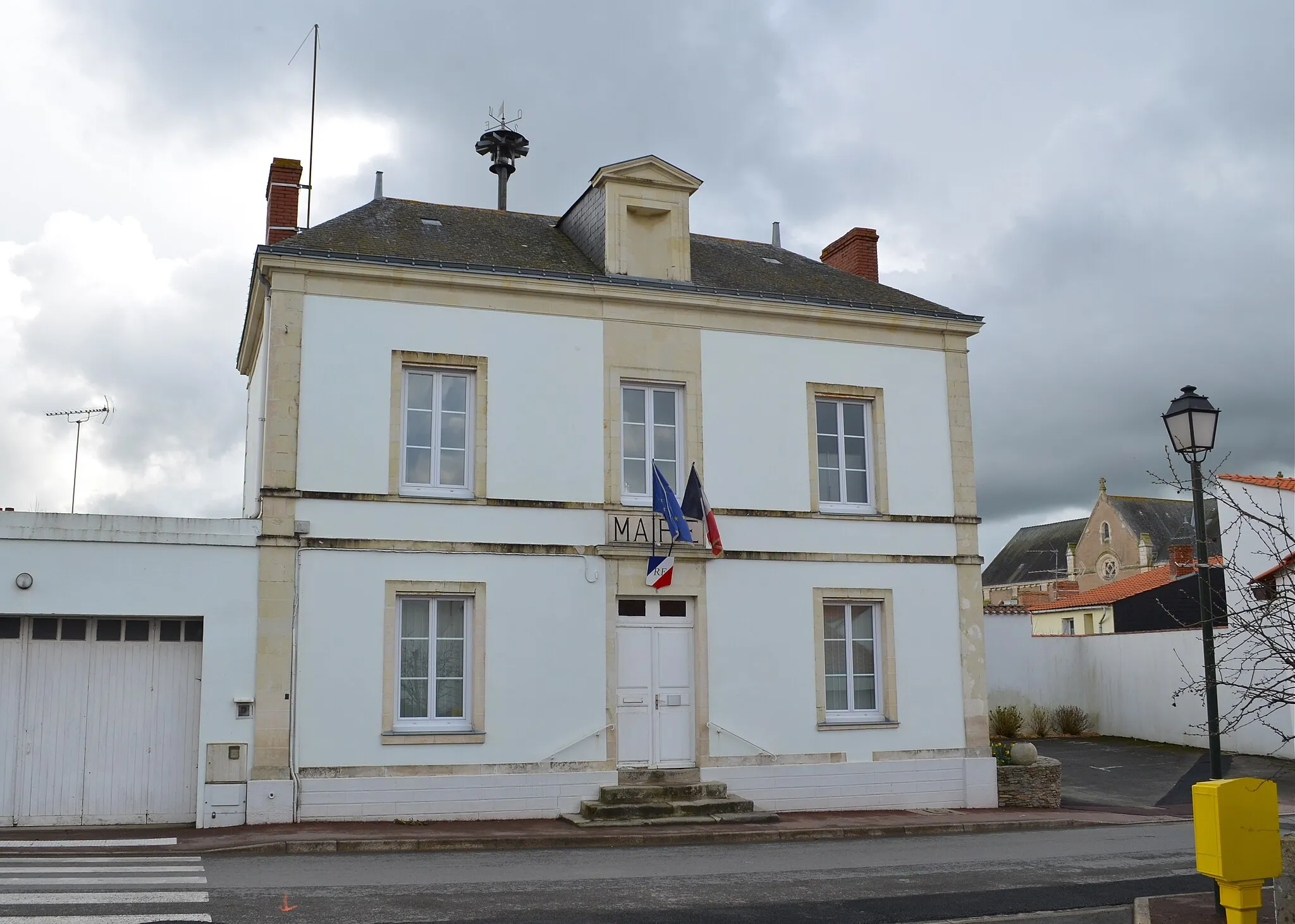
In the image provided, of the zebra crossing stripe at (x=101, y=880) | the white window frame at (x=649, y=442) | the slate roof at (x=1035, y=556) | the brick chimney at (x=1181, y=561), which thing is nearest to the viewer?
the zebra crossing stripe at (x=101, y=880)

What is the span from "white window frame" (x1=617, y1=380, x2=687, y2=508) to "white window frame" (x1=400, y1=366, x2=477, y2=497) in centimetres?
183

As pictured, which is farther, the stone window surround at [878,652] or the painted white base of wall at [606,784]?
the stone window surround at [878,652]

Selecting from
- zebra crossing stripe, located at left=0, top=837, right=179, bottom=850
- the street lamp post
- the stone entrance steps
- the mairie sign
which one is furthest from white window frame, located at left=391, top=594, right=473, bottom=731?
the street lamp post

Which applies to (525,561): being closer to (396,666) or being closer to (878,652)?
(396,666)

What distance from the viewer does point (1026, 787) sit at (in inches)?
611

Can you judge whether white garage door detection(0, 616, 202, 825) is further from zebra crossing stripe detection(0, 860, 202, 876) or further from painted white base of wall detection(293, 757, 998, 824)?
zebra crossing stripe detection(0, 860, 202, 876)

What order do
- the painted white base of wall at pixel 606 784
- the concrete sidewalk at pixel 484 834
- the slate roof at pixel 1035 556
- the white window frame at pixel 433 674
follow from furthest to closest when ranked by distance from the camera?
the slate roof at pixel 1035 556
the white window frame at pixel 433 674
the painted white base of wall at pixel 606 784
the concrete sidewalk at pixel 484 834

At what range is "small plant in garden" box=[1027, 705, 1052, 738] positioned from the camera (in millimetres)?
25156

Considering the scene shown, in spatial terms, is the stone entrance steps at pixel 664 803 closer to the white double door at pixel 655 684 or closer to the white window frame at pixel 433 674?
the white double door at pixel 655 684

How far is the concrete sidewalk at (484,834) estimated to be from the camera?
36.8 ft

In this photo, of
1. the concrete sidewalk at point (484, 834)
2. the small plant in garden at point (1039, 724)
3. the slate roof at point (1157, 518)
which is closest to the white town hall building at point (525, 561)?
the concrete sidewalk at point (484, 834)

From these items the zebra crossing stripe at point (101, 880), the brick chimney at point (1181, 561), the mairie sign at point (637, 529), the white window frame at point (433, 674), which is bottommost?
the zebra crossing stripe at point (101, 880)

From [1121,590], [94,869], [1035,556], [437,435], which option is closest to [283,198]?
[437,435]

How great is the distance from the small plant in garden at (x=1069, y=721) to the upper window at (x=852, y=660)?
12.0 m
